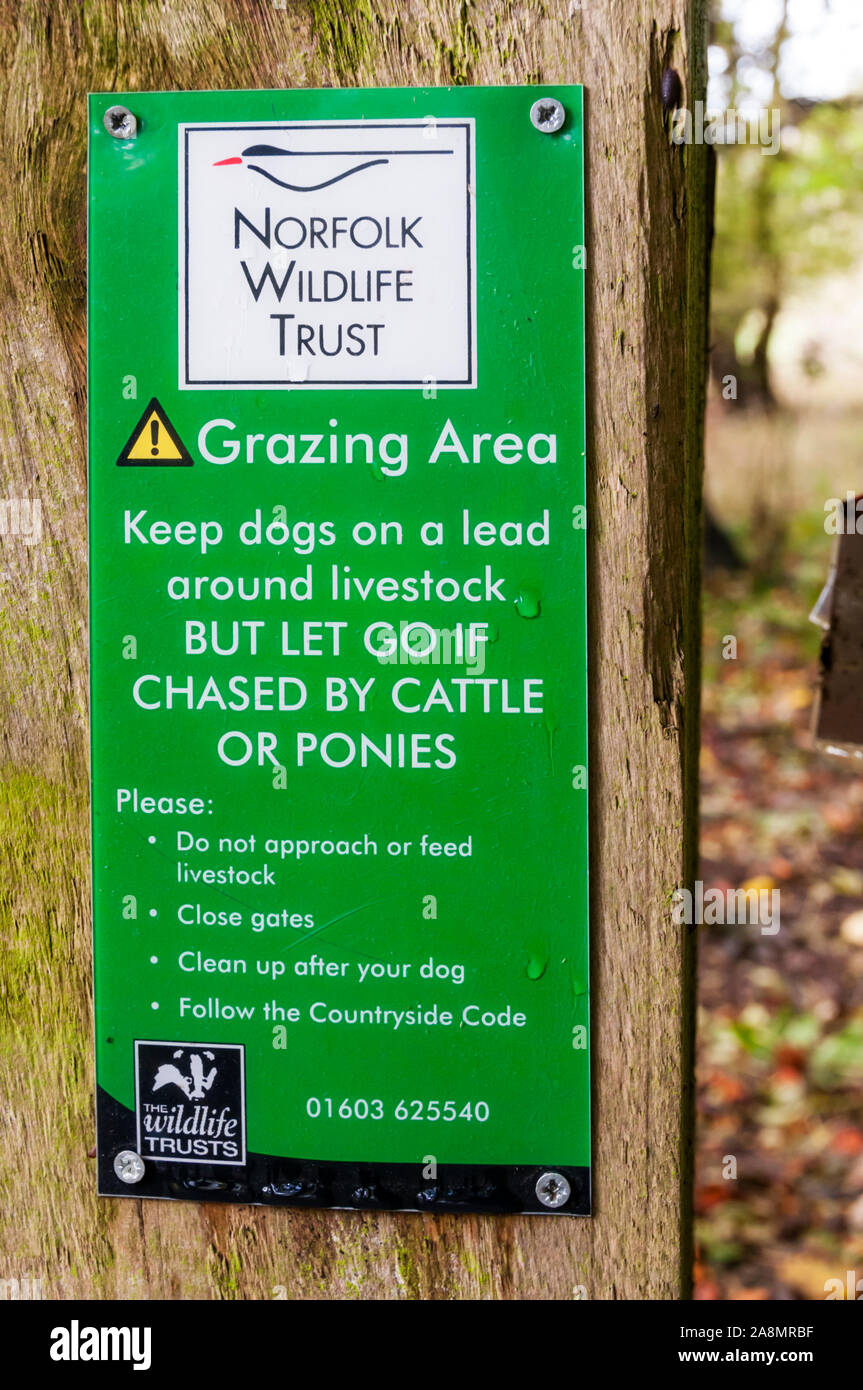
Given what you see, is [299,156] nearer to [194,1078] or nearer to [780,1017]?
[194,1078]

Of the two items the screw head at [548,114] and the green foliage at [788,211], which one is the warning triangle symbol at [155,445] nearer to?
the screw head at [548,114]

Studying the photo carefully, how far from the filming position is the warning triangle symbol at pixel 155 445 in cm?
144

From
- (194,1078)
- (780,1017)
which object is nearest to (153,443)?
(194,1078)

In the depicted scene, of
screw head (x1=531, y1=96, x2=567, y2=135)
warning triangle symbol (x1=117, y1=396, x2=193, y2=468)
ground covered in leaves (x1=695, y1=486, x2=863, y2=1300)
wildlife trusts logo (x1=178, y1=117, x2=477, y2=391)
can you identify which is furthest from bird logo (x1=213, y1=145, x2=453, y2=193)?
ground covered in leaves (x1=695, y1=486, x2=863, y2=1300)

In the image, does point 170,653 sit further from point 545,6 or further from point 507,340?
point 545,6

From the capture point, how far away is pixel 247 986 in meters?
1.46

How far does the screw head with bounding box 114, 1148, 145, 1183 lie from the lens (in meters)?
1.50

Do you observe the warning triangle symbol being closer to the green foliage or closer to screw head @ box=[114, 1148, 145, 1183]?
screw head @ box=[114, 1148, 145, 1183]

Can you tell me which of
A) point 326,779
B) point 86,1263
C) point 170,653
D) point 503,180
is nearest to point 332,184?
point 503,180

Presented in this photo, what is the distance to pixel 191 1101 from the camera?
4.84ft

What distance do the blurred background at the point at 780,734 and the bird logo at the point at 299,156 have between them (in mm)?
575

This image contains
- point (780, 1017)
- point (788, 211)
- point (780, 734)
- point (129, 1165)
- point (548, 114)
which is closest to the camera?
point (548, 114)

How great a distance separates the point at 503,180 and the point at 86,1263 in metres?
1.53

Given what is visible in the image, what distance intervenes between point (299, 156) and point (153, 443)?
40 centimetres
